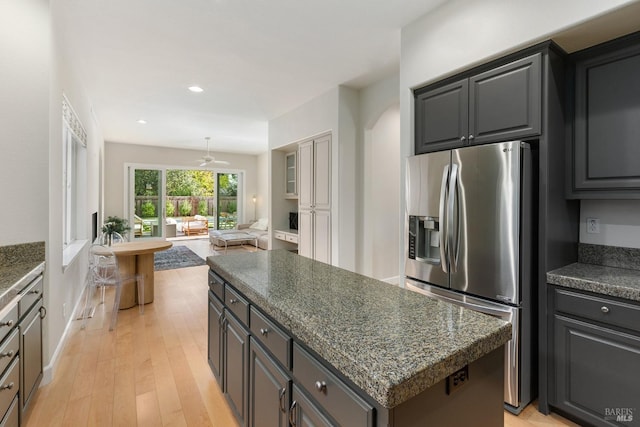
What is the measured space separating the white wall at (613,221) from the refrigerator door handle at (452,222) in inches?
35.8

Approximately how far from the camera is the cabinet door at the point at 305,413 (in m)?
1.01

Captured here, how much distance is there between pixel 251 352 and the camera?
1.54 metres

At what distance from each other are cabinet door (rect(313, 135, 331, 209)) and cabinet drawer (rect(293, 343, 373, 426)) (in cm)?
328

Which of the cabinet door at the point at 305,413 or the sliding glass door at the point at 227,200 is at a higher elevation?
the sliding glass door at the point at 227,200

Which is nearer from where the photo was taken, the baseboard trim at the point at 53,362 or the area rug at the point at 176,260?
the baseboard trim at the point at 53,362

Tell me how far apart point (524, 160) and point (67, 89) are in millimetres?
3974

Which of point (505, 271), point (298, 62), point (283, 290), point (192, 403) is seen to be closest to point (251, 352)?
point (283, 290)

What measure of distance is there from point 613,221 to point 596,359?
3.10 feet

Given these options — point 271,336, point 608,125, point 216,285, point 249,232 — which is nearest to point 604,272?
point 608,125

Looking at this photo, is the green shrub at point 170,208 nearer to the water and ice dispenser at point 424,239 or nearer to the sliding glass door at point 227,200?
the sliding glass door at point 227,200

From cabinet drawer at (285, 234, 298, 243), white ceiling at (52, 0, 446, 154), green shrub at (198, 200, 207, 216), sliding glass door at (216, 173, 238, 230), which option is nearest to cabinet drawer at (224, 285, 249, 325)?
white ceiling at (52, 0, 446, 154)

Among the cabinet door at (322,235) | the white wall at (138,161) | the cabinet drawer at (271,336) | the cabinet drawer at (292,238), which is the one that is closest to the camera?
the cabinet drawer at (271,336)

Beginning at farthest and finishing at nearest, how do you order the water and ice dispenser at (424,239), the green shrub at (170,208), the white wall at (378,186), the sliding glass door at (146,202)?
the green shrub at (170,208)
the sliding glass door at (146,202)
the white wall at (378,186)
the water and ice dispenser at (424,239)

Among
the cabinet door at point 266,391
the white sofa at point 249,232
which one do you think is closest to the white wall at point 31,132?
the cabinet door at point 266,391
